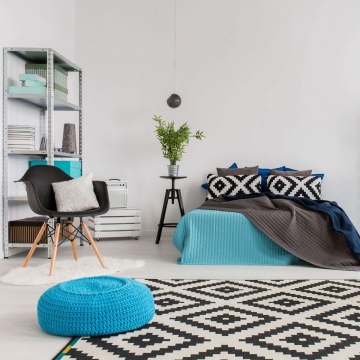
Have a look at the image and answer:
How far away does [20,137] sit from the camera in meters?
4.66

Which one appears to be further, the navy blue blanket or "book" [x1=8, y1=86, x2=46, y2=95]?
"book" [x1=8, y1=86, x2=46, y2=95]

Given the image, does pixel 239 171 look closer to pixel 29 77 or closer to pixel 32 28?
pixel 29 77

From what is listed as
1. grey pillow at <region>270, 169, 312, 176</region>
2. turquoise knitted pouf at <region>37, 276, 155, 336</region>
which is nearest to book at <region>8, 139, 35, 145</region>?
turquoise knitted pouf at <region>37, 276, 155, 336</region>

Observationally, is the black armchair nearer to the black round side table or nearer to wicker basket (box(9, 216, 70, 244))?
wicker basket (box(9, 216, 70, 244))

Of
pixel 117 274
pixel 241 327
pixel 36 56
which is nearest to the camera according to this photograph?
pixel 241 327

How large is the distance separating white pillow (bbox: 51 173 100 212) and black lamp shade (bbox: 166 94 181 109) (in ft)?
7.13

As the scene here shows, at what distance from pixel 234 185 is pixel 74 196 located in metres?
1.96

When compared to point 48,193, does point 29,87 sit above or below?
above

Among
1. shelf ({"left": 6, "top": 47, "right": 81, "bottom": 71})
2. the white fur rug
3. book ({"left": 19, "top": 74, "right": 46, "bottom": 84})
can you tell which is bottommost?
the white fur rug

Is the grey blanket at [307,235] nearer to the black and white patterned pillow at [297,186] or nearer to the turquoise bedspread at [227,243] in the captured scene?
the turquoise bedspread at [227,243]

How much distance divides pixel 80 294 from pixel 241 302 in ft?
3.30

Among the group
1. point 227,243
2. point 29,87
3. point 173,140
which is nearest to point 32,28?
point 29,87

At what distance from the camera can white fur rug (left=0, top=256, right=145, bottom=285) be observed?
3.56 m

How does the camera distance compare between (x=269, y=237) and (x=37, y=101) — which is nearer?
(x=269, y=237)
